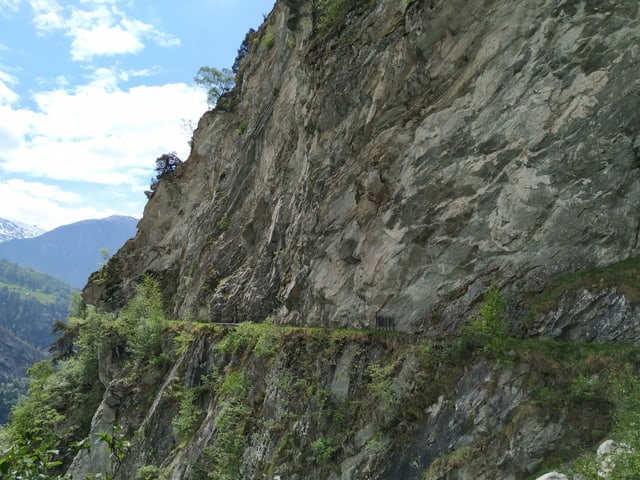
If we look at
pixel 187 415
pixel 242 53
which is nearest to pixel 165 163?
pixel 242 53

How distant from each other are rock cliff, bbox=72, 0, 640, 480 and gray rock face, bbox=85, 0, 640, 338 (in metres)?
0.06

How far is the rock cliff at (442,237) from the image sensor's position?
10898 millimetres

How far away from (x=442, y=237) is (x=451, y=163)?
2.51 meters

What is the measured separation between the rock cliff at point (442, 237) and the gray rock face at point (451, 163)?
0.06 m

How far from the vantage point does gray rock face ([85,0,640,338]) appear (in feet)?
41.2

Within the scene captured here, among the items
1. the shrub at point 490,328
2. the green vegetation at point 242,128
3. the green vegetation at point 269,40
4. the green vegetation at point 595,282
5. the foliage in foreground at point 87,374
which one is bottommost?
the foliage in foreground at point 87,374

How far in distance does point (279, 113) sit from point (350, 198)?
52.6 ft

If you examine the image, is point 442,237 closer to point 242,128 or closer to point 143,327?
point 143,327

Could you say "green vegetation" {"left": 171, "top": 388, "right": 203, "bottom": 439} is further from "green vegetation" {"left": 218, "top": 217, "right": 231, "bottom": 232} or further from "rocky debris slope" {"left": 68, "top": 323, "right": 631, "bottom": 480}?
"green vegetation" {"left": 218, "top": 217, "right": 231, "bottom": 232}

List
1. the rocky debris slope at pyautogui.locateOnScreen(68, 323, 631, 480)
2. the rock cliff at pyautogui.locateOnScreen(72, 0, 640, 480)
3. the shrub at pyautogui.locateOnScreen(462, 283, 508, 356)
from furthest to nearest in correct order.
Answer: the shrub at pyautogui.locateOnScreen(462, 283, 508, 356), the rock cliff at pyautogui.locateOnScreen(72, 0, 640, 480), the rocky debris slope at pyautogui.locateOnScreen(68, 323, 631, 480)

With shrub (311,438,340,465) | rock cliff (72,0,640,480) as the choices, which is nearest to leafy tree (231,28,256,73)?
rock cliff (72,0,640,480)

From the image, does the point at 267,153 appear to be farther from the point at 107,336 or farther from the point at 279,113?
the point at 107,336

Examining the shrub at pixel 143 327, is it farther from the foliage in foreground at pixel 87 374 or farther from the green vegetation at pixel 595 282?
the green vegetation at pixel 595 282

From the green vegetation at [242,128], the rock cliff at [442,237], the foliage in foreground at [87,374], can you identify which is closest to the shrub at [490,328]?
the rock cliff at [442,237]
